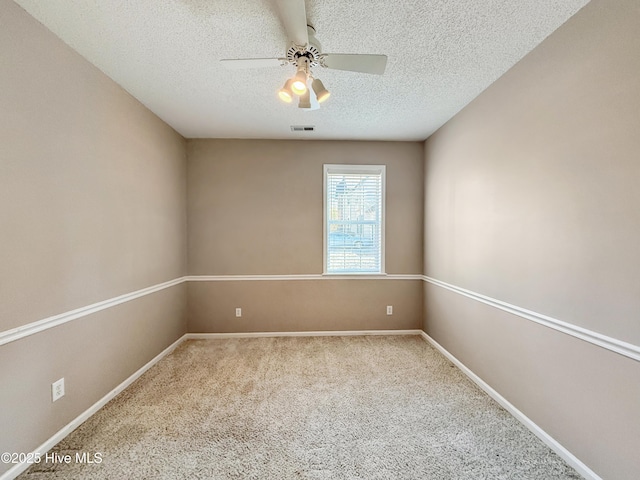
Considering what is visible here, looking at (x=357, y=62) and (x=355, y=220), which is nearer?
(x=357, y=62)

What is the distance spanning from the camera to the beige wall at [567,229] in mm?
1381

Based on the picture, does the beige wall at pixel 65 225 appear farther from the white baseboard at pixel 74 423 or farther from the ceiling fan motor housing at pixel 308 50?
the ceiling fan motor housing at pixel 308 50

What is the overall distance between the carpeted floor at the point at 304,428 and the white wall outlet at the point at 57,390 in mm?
299

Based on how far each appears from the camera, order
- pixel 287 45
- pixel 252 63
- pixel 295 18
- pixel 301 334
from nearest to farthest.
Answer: pixel 295 18
pixel 252 63
pixel 287 45
pixel 301 334

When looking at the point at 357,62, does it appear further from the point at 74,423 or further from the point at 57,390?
the point at 74,423

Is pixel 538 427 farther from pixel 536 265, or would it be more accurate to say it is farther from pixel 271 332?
pixel 271 332

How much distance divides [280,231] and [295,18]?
2.60 meters

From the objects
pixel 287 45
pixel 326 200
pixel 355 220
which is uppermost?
pixel 287 45

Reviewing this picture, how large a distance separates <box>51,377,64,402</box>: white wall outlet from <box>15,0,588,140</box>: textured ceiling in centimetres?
226

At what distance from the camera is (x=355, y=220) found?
3.83m

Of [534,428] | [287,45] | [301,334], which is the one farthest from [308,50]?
[301,334]

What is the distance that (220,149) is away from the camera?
3676mm

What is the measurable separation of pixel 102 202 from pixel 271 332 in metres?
2.43

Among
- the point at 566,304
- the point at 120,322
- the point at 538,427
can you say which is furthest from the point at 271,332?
the point at 566,304
